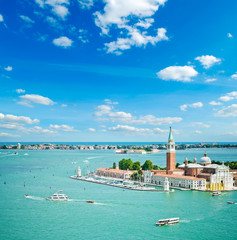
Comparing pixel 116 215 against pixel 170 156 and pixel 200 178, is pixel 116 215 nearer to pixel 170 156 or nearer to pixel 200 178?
pixel 200 178

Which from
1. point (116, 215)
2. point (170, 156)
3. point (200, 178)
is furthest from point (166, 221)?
point (170, 156)

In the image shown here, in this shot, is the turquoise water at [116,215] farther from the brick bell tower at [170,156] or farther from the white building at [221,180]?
the brick bell tower at [170,156]

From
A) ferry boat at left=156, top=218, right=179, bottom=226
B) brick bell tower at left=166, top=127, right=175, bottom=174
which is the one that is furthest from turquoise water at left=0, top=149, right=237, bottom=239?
brick bell tower at left=166, top=127, right=175, bottom=174

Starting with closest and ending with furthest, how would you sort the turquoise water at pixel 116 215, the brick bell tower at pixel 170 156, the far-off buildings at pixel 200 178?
1. the turquoise water at pixel 116 215
2. the far-off buildings at pixel 200 178
3. the brick bell tower at pixel 170 156

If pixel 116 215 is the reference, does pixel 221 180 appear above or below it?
above

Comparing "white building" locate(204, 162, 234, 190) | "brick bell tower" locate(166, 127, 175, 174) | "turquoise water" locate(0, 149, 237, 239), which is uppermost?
"brick bell tower" locate(166, 127, 175, 174)

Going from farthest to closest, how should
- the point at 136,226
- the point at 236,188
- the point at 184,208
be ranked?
1. the point at 236,188
2. the point at 184,208
3. the point at 136,226

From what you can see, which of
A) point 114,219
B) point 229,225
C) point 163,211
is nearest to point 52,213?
point 114,219

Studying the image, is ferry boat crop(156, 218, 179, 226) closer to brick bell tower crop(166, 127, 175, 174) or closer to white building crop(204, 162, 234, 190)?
white building crop(204, 162, 234, 190)

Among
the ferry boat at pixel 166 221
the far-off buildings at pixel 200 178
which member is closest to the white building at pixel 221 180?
the far-off buildings at pixel 200 178

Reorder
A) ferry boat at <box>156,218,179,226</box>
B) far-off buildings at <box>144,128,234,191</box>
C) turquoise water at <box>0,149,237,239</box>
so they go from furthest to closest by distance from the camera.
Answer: far-off buildings at <box>144,128,234,191</box> → ferry boat at <box>156,218,179,226</box> → turquoise water at <box>0,149,237,239</box>

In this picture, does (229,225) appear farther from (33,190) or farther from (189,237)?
(33,190)
